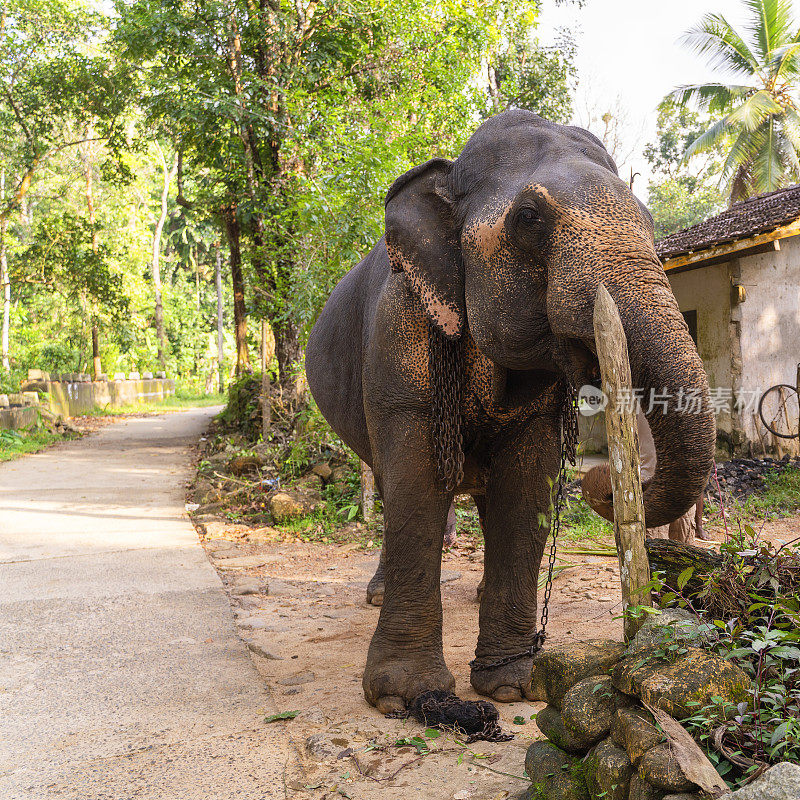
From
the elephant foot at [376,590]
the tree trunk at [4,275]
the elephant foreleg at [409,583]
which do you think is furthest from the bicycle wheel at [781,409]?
the tree trunk at [4,275]

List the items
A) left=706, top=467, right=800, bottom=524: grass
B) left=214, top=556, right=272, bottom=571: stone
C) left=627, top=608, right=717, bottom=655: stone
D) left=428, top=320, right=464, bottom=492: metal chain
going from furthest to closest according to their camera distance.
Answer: left=706, top=467, right=800, bottom=524: grass
left=214, top=556, right=272, bottom=571: stone
left=428, top=320, right=464, bottom=492: metal chain
left=627, top=608, right=717, bottom=655: stone

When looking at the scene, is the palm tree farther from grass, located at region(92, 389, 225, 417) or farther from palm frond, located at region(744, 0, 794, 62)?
grass, located at region(92, 389, 225, 417)

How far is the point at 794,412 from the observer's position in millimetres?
10477

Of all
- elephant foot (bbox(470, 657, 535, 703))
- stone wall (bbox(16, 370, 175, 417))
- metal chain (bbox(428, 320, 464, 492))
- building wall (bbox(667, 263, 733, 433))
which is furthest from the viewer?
stone wall (bbox(16, 370, 175, 417))

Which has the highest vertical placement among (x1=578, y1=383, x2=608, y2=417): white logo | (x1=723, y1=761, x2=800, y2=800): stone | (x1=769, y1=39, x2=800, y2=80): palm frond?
(x1=769, y1=39, x2=800, y2=80): palm frond

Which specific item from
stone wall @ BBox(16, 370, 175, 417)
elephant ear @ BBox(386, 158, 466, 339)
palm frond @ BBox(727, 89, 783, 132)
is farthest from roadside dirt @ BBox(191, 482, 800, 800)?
palm frond @ BBox(727, 89, 783, 132)

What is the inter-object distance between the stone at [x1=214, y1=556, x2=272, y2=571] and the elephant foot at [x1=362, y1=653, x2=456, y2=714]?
3167 millimetres

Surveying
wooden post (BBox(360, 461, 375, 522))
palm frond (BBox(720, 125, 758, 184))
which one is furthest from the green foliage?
palm frond (BBox(720, 125, 758, 184))

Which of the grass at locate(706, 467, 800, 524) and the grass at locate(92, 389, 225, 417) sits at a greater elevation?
the grass at locate(92, 389, 225, 417)

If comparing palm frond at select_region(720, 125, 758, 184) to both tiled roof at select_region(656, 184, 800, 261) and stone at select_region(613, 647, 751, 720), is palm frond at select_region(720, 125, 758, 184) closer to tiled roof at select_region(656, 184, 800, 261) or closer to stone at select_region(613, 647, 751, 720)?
tiled roof at select_region(656, 184, 800, 261)

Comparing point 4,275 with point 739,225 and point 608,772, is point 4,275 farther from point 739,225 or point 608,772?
point 608,772

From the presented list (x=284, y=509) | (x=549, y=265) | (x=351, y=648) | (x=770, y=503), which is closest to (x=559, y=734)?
(x=549, y=265)

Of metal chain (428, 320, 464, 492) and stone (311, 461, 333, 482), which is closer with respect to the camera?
metal chain (428, 320, 464, 492)

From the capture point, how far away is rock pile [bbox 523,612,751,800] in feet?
6.32
